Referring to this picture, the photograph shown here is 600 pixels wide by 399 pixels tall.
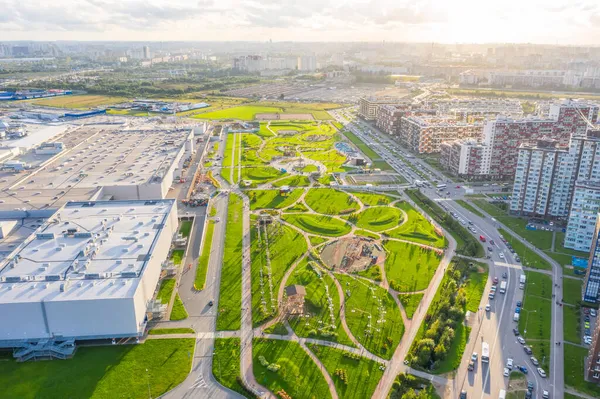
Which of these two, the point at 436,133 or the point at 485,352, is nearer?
the point at 485,352

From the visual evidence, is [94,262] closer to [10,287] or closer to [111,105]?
[10,287]

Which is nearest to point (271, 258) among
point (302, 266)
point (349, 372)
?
point (302, 266)

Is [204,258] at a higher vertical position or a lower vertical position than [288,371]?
higher

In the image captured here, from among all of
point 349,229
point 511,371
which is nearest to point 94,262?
point 349,229

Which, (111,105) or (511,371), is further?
(111,105)

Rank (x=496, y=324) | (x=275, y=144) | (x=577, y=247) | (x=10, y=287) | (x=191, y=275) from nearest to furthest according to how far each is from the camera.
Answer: (x=10, y=287) < (x=496, y=324) < (x=191, y=275) < (x=577, y=247) < (x=275, y=144)

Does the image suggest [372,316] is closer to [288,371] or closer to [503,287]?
[288,371]

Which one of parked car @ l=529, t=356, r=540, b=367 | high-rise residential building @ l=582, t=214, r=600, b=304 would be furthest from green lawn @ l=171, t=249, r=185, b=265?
high-rise residential building @ l=582, t=214, r=600, b=304
